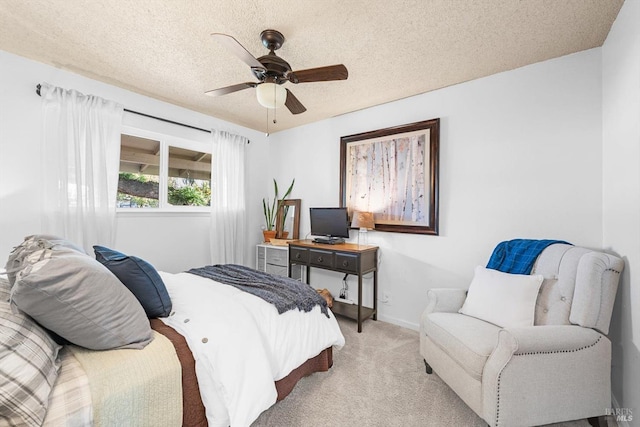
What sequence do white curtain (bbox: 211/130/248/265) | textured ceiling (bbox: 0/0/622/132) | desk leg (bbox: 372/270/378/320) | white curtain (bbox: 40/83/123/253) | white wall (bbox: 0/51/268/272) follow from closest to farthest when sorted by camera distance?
textured ceiling (bbox: 0/0/622/132), white wall (bbox: 0/51/268/272), white curtain (bbox: 40/83/123/253), desk leg (bbox: 372/270/378/320), white curtain (bbox: 211/130/248/265)

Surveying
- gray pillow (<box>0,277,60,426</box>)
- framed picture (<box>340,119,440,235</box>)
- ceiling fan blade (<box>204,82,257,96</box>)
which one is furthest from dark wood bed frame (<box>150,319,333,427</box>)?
framed picture (<box>340,119,440,235</box>)

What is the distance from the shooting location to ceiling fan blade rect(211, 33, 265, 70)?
4.91 ft

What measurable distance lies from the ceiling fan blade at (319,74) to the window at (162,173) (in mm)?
2246

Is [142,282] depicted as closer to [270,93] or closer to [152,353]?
[152,353]

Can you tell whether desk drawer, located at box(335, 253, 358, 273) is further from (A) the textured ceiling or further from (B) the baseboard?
(A) the textured ceiling

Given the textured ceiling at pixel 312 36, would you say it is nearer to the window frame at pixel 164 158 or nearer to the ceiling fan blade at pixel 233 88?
the ceiling fan blade at pixel 233 88

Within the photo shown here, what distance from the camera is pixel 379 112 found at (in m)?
3.30

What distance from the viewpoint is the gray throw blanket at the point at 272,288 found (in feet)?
5.97

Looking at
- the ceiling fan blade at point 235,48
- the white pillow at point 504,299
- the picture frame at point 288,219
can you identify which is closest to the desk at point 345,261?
the picture frame at point 288,219

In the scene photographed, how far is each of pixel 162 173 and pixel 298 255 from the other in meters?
1.97

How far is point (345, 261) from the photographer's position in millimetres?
3008

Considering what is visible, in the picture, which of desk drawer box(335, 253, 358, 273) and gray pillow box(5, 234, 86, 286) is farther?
desk drawer box(335, 253, 358, 273)

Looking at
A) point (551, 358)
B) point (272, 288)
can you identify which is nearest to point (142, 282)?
point (272, 288)

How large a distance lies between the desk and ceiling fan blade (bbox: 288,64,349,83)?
1.73 meters
